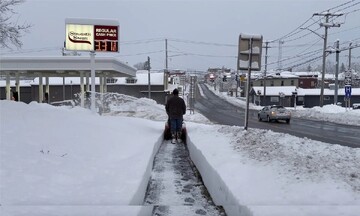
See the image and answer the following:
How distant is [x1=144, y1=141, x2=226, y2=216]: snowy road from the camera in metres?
5.94

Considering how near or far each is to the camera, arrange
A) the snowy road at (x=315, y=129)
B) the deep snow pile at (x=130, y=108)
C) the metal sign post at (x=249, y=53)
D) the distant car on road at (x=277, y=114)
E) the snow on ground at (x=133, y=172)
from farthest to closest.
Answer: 1. the distant car on road at (x=277, y=114)
2. the deep snow pile at (x=130, y=108)
3. the snowy road at (x=315, y=129)
4. the metal sign post at (x=249, y=53)
5. the snow on ground at (x=133, y=172)

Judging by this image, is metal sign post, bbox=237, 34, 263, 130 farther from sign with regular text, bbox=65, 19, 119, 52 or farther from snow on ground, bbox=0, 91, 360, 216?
sign with regular text, bbox=65, 19, 119, 52

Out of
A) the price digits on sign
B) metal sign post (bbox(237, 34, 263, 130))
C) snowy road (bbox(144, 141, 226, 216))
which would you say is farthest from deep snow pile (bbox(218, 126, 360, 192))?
the price digits on sign

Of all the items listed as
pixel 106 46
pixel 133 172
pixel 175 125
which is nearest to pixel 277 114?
pixel 106 46

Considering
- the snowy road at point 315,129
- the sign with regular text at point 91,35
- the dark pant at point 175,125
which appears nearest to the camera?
the dark pant at point 175,125

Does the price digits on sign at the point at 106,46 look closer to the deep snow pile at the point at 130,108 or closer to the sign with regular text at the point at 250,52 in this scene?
the deep snow pile at the point at 130,108

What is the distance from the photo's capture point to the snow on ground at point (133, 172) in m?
4.96

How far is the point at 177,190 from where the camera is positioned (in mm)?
7301

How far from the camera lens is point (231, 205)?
18.2ft

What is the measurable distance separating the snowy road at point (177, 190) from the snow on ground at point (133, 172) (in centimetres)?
21

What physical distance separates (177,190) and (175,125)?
654cm

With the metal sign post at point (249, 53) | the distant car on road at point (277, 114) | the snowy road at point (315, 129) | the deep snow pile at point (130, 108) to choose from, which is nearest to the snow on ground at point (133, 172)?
the metal sign post at point (249, 53)

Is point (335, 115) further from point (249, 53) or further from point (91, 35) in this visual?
point (249, 53)

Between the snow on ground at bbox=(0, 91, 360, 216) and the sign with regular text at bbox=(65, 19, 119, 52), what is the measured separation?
30.3 ft
